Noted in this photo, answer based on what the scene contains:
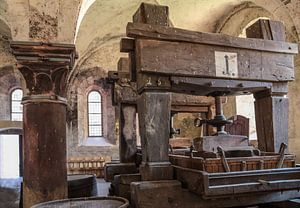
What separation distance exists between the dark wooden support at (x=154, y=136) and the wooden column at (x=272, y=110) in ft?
3.97

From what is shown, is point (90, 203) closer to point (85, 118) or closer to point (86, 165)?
point (86, 165)

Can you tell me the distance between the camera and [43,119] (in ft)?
11.6

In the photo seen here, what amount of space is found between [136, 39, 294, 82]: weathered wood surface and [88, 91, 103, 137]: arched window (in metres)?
10.1

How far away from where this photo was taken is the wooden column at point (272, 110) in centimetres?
324

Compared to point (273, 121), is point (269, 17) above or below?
above

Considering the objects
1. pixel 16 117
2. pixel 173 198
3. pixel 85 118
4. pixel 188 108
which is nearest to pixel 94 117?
pixel 85 118

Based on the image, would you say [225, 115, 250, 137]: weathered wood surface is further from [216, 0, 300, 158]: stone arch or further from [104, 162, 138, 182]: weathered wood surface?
[104, 162, 138, 182]: weathered wood surface

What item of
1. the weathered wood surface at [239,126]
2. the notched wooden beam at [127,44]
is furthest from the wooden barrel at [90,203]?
the weathered wood surface at [239,126]

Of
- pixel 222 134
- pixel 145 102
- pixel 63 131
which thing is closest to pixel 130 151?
pixel 63 131

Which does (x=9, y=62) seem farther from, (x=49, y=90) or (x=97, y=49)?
(x=49, y=90)

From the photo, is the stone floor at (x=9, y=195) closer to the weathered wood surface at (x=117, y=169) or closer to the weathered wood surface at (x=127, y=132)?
the weathered wood surface at (x=117, y=169)

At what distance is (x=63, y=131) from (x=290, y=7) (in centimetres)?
521

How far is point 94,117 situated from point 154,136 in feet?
33.5

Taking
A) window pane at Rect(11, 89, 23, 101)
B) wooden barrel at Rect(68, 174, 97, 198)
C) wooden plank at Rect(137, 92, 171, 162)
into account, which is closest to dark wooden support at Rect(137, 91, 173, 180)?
wooden plank at Rect(137, 92, 171, 162)
